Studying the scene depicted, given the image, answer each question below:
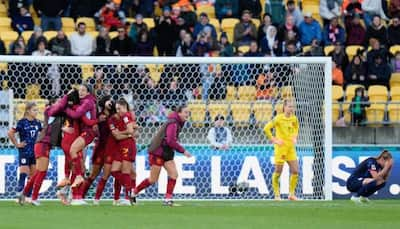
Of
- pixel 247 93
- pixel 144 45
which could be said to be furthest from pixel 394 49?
pixel 247 93

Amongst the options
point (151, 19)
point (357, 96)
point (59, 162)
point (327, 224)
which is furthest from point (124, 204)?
point (151, 19)

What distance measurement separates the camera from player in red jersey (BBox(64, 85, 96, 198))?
65.2ft

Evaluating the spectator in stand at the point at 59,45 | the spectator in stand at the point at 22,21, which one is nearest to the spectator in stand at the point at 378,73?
the spectator in stand at the point at 59,45

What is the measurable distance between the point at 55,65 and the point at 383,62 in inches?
308

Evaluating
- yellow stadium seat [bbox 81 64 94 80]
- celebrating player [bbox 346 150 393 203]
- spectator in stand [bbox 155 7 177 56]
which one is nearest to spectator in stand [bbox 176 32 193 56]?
spectator in stand [bbox 155 7 177 56]

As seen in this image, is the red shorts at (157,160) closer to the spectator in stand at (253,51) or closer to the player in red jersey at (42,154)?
the player in red jersey at (42,154)

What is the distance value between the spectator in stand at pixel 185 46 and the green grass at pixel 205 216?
7.88m

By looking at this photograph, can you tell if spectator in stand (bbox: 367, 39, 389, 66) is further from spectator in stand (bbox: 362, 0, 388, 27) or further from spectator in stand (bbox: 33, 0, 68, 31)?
spectator in stand (bbox: 33, 0, 68, 31)

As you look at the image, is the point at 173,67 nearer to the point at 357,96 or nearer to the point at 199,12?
the point at 357,96

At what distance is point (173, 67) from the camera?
24766mm

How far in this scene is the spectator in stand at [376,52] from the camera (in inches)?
1123

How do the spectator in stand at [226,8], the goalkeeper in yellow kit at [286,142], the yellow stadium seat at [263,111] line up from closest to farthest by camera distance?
the goalkeeper in yellow kit at [286,142], the yellow stadium seat at [263,111], the spectator in stand at [226,8]

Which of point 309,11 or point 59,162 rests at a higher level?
point 309,11

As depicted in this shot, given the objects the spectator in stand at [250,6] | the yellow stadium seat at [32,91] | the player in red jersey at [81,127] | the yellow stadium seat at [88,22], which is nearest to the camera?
the player in red jersey at [81,127]
